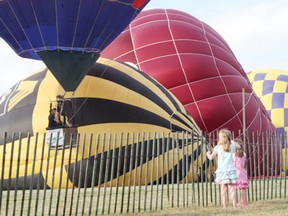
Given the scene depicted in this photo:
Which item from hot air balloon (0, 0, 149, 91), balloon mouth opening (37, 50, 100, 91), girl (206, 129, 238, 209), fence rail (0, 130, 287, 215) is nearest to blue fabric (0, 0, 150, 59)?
hot air balloon (0, 0, 149, 91)

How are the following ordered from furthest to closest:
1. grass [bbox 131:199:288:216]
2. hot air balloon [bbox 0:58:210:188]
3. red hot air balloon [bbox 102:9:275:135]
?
red hot air balloon [bbox 102:9:275:135]
hot air balloon [bbox 0:58:210:188]
grass [bbox 131:199:288:216]

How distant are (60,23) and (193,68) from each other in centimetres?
560

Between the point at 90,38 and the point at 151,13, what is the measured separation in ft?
21.0

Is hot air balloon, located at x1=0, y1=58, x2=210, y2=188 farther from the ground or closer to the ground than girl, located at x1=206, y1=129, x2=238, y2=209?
farther from the ground

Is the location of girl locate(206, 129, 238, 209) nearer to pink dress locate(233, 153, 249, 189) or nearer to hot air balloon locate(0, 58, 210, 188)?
pink dress locate(233, 153, 249, 189)

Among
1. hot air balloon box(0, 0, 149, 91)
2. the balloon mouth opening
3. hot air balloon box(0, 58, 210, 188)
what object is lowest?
hot air balloon box(0, 58, 210, 188)

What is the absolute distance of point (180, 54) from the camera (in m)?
17.5

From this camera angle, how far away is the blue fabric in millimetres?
12844

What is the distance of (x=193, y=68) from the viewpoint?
56.7 ft

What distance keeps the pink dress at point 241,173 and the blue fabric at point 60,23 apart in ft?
19.9

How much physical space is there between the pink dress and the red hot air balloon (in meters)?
8.35

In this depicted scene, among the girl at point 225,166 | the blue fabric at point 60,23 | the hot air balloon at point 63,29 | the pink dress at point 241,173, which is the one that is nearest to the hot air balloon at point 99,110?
the hot air balloon at point 63,29

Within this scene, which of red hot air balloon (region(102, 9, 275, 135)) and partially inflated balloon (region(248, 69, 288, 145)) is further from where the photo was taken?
partially inflated balloon (region(248, 69, 288, 145))

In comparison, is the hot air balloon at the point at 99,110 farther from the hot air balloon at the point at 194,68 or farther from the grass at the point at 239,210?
the hot air balloon at the point at 194,68
